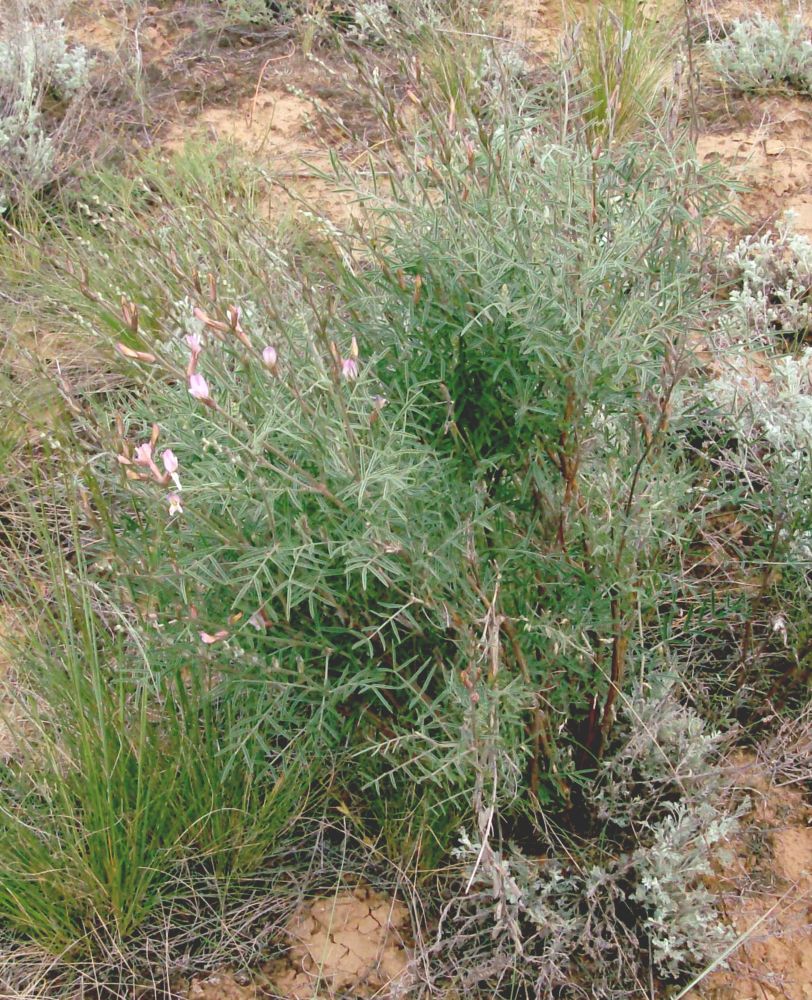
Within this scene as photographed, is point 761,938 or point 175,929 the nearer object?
point 761,938

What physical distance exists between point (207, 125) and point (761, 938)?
387cm

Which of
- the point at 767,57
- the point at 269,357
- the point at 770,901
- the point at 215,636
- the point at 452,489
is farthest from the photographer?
the point at 767,57

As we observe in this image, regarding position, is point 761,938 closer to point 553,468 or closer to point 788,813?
point 788,813

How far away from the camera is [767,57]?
420 centimetres

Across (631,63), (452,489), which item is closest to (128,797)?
(452,489)

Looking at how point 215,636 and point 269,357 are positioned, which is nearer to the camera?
point 269,357

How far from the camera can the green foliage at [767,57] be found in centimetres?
417

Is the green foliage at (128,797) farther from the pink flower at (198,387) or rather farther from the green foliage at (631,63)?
the green foliage at (631,63)

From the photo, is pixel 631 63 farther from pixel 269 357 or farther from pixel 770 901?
pixel 770 901

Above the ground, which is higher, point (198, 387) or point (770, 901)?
point (198, 387)

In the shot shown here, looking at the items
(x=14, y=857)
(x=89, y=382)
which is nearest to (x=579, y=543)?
(x=14, y=857)

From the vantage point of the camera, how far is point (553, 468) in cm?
235

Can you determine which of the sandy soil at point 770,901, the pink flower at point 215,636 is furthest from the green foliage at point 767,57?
the pink flower at point 215,636

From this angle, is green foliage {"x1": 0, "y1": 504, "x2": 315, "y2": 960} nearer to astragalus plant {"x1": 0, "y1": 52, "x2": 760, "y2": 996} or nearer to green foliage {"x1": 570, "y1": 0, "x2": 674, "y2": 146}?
astragalus plant {"x1": 0, "y1": 52, "x2": 760, "y2": 996}
